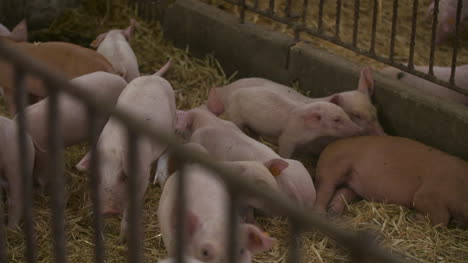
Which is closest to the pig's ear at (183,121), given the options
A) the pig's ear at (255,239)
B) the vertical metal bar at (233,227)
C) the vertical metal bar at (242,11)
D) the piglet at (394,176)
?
the piglet at (394,176)

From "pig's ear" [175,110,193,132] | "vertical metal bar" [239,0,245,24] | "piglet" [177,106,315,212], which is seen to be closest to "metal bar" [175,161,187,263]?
"piglet" [177,106,315,212]

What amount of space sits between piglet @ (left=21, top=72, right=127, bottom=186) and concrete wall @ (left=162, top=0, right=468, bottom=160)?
1.34 m

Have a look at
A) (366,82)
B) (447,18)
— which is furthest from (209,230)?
(447,18)

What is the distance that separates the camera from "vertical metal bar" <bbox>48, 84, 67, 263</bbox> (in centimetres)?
240

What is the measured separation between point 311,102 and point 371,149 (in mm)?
611

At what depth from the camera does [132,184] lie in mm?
2221

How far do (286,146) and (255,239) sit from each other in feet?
6.52

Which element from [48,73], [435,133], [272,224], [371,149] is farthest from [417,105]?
[48,73]

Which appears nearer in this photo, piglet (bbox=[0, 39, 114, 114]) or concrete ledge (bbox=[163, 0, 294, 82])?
piglet (bbox=[0, 39, 114, 114])

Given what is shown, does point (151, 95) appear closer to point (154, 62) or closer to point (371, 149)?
point (371, 149)

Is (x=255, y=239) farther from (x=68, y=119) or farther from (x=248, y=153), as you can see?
(x=68, y=119)

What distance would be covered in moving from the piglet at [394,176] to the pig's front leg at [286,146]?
21 cm

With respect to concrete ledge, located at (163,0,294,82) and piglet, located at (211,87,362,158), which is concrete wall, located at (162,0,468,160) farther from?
piglet, located at (211,87,362,158)

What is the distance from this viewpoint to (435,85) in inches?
211
